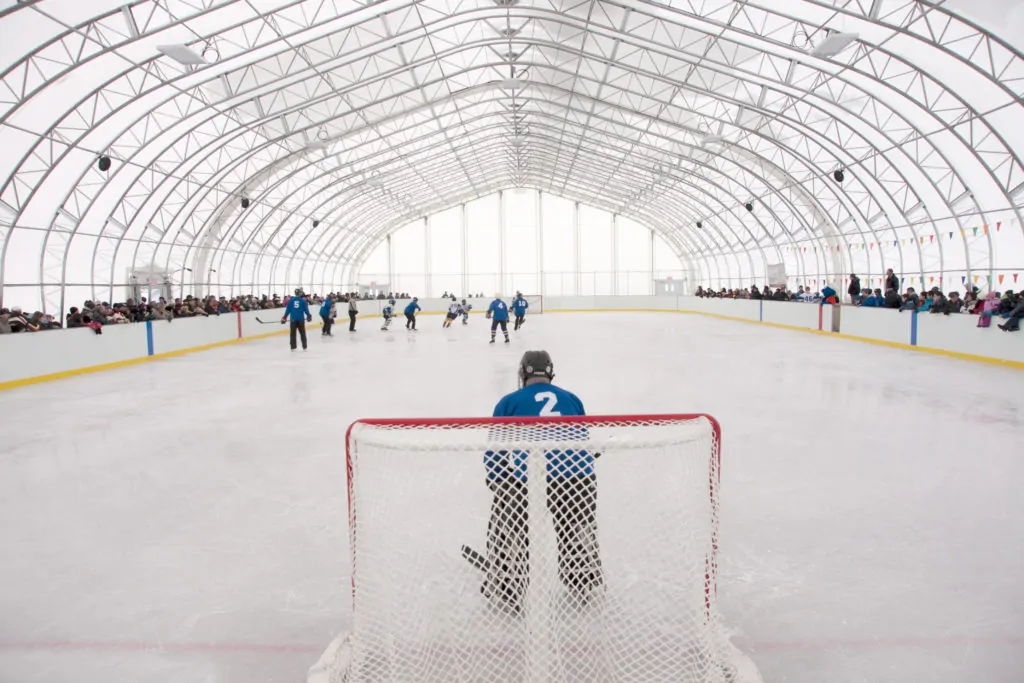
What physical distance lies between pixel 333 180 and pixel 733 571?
29977 millimetres

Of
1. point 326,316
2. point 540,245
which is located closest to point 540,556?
point 326,316

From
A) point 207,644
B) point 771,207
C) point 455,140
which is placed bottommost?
point 207,644

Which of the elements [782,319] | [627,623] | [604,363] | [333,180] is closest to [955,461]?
[627,623]

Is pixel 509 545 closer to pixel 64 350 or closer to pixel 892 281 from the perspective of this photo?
pixel 64 350

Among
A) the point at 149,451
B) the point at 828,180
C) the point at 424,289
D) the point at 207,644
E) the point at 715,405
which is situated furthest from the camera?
the point at 424,289

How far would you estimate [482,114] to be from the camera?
89.8ft

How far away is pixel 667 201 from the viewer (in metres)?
37.7

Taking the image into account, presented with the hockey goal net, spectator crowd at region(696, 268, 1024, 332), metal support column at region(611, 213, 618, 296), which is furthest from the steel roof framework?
the hockey goal net

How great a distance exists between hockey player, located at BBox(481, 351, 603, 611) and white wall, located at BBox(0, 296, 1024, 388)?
1235 cm

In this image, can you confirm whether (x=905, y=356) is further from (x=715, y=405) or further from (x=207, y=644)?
(x=207, y=644)

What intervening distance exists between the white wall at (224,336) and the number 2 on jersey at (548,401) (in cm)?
1245

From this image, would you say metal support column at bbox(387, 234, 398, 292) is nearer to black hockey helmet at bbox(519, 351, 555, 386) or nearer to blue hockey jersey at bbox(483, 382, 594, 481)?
black hockey helmet at bbox(519, 351, 555, 386)

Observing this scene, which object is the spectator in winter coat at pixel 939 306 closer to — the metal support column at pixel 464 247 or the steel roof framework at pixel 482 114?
the steel roof framework at pixel 482 114

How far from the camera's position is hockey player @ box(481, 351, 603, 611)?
2836 millimetres
